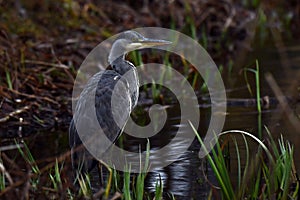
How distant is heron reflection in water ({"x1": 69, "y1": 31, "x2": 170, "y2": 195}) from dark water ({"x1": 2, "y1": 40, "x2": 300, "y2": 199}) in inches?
19.7

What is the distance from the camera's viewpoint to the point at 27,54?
8.41 meters

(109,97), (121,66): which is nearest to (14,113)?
(121,66)

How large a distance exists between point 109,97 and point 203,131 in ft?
5.14

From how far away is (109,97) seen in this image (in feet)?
18.1

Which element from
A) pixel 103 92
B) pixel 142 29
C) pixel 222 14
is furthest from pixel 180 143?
pixel 222 14

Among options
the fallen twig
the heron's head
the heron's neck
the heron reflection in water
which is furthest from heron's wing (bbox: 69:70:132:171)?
the fallen twig

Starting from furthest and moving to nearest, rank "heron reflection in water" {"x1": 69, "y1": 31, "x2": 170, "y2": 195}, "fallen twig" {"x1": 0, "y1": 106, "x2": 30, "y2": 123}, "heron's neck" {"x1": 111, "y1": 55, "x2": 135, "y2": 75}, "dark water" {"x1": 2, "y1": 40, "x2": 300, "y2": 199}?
"fallen twig" {"x1": 0, "y1": 106, "x2": 30, "y2": 123} < "heron's neck" {"x1": 111, "y1": 55, "x2": 135, "y2": 75} < "dark water" {"x1": 2, "y1": 40, "x2": 300, "y2": 199} < "heron reflection in water" {"x1": 69, "y1": 31, "x2": 170, "y2": 195}

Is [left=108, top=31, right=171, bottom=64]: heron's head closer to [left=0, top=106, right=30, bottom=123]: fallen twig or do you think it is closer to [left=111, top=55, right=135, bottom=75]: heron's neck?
[left=111, top=55, right=135, bottom=75]: heron's neck

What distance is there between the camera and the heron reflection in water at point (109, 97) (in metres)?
5.16

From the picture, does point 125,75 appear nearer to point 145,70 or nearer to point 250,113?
point 250,113

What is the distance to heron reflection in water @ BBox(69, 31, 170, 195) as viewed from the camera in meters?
5.16

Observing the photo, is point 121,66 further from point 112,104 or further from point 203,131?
point 203,131

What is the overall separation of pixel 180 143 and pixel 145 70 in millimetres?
2565

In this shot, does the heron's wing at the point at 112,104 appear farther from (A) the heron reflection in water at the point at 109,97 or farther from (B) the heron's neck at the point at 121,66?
(B) the heron's neck at the point at 121,66
